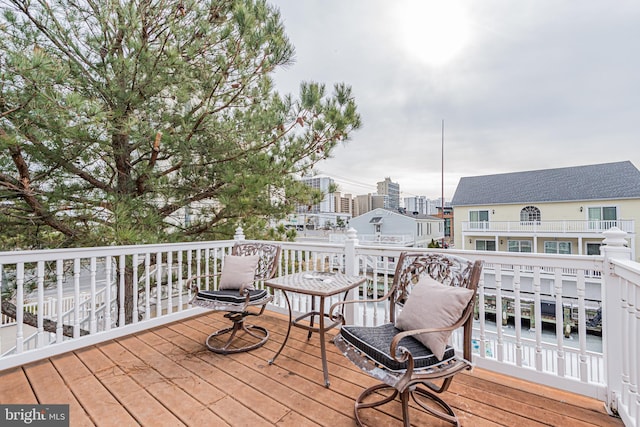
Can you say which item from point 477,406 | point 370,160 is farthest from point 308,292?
point 370,160

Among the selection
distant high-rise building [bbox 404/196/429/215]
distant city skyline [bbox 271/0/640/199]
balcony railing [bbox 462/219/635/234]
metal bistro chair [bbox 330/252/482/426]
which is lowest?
metal bistro chair [bbox 330/252/482/426]

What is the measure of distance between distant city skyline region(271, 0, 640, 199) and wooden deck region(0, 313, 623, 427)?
351cm

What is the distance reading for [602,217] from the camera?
10.6 meters

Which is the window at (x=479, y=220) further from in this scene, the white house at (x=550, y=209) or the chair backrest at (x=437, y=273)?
the chair backrest at (x=437, y=273)

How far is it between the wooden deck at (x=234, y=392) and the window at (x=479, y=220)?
12.2m

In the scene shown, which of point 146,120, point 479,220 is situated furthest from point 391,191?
point 146,120

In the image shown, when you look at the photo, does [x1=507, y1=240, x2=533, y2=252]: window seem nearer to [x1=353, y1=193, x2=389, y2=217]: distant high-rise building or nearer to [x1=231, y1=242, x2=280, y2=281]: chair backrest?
[x1=353, y1=193, x2=389, y2=217]: distant high-rise building

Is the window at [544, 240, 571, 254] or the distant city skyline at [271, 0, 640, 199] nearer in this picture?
the distant city skyline at [271, 0, 640, 199]

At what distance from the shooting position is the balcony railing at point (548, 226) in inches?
400

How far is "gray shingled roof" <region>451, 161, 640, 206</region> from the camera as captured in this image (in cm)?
1064

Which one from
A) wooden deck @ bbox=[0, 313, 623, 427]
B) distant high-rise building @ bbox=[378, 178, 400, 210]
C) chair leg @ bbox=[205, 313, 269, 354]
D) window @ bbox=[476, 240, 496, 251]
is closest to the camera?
wooden deck @ bbox=[0, 313, 623, 427]

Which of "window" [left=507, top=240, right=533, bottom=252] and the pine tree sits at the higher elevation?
the pine tree

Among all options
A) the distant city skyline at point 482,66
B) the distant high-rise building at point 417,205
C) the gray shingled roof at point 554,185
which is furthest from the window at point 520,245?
the distant high-rise building at point 417,205

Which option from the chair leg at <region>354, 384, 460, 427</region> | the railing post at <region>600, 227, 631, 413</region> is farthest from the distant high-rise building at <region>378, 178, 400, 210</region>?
the chair leg at <region>354, 384, 460, 427</region>
